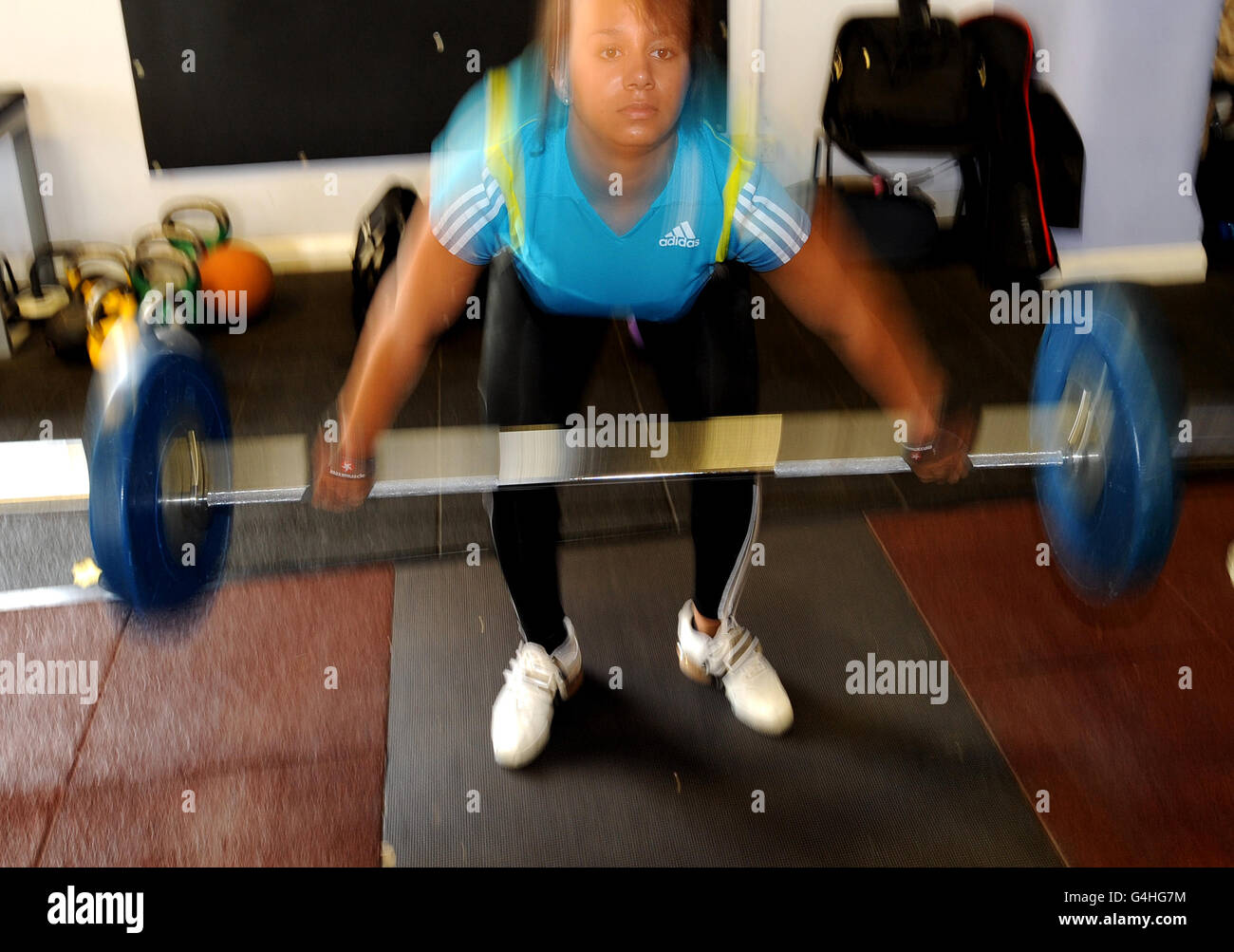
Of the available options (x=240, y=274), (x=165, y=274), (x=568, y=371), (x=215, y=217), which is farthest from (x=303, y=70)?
(x=568, y=371)

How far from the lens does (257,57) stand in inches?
118

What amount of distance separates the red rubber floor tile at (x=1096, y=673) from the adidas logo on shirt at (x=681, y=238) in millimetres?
838

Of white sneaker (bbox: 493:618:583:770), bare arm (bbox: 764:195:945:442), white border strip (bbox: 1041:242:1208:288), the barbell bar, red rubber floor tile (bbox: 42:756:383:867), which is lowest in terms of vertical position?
red rubber floor tile (bbox: 42:756:383:867)

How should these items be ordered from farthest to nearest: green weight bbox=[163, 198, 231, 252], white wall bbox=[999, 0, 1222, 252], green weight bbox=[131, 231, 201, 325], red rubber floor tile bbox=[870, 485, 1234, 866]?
green weight bbox=[163, 198, 231, 252]
white wall bbox=[999, 0, 1222, 252]
green weight bbox=[131, 231, 201, 325]
red rubber floor tile bbox=[870, 485, 1234, 866]

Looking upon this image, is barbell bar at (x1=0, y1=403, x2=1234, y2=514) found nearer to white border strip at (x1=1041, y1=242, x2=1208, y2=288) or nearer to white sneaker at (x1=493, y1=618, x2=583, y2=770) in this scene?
white sneaker at (x1=493, y1=618, x2=583, y2=770)

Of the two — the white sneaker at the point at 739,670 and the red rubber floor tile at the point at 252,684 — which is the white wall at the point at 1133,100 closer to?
the white sneaker at the point at 739,670

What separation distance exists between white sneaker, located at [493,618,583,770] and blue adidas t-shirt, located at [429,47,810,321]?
1.85ft

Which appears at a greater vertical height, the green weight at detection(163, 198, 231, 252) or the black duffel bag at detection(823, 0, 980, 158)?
the black duffel bag at detection(823, 0, 980, 158)

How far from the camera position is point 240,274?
9.41ft

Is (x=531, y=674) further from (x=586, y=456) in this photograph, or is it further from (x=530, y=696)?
(x=586, y=456)

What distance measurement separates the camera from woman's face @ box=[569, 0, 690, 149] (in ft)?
3.58

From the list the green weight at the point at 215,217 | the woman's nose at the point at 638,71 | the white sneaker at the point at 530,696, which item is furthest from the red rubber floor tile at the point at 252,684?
the green weight at the point at 215,217

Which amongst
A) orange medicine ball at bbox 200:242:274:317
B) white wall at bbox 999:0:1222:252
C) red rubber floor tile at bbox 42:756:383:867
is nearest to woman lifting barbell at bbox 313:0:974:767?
red rubber floor tile at bbox 42:756:383:867

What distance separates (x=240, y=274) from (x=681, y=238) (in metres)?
1.95
